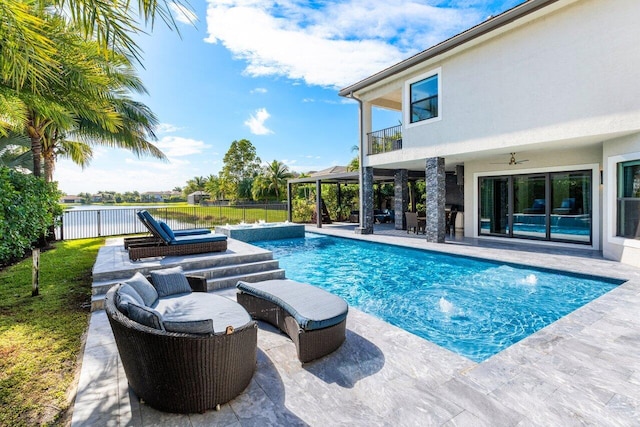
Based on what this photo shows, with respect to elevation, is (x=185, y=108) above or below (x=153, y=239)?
above

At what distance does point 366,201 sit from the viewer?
1469 centimetres

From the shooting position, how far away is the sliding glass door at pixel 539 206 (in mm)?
10531

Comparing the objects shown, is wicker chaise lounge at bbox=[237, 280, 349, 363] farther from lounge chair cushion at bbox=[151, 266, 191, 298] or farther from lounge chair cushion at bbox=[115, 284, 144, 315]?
lounge chair cushion at bbox=[115, 284, 144, 315]

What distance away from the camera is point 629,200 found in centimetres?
786

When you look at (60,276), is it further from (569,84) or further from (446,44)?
(569,84)

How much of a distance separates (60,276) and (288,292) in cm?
637

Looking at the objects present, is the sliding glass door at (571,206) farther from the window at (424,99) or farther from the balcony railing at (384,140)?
the balcony railing at (384,140)

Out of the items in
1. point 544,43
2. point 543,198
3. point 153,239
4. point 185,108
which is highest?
point 185,108

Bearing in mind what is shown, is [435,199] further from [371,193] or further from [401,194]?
[401,194]

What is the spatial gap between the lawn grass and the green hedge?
823mm

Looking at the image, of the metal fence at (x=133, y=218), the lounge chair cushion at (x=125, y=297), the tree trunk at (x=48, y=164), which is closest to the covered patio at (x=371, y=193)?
the metal fence at (x=133, y=218)

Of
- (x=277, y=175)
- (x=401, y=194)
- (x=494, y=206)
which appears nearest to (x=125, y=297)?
(x=494, y=206)

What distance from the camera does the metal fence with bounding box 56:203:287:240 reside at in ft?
51.0

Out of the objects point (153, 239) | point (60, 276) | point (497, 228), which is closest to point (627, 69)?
point (497, 228)
